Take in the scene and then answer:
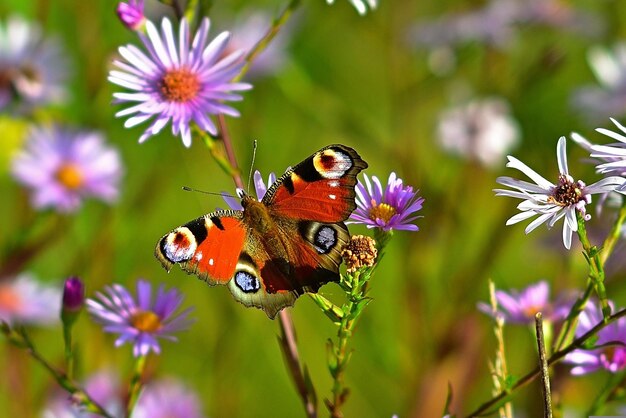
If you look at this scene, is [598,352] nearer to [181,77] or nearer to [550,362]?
[550,362]

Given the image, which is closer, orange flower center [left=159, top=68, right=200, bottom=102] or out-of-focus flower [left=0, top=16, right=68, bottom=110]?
orange flower center [left=159, top=68, right=200, bottom=102]

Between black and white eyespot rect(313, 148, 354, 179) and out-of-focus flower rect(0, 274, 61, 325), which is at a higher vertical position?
black and white eyespot rect(313, 148, 354, 179)

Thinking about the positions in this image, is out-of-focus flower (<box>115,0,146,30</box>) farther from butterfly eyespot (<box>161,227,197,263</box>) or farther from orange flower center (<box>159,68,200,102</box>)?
butterfly eyespot (<box>161,227,197,263</box>)

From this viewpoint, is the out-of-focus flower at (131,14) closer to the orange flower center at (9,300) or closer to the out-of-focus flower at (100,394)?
the out-of-focus flower at (100,394)

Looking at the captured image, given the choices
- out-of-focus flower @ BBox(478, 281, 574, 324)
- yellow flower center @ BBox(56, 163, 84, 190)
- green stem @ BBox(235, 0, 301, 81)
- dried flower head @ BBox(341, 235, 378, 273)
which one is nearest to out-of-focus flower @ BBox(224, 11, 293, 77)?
yellow flower center @ BBox(56, 163, 84, 190)

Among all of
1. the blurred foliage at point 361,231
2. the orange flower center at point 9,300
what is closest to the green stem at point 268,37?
the blurred foliage at point 361,231

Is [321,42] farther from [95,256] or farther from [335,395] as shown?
[335,395]

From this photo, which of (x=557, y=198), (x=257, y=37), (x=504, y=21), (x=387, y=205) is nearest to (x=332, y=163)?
(x=387, y=205)
